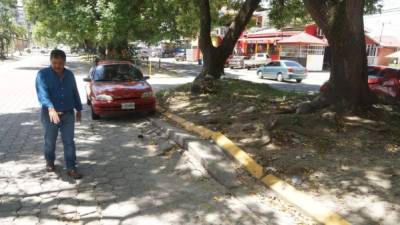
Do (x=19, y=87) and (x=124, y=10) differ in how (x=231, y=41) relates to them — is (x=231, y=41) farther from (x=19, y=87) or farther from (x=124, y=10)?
(x=124, y=10)

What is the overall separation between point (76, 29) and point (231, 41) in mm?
15873

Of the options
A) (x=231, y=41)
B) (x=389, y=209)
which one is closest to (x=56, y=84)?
(x=389, y=209)

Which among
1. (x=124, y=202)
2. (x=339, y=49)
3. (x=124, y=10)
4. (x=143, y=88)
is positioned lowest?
(x=124, y=202)

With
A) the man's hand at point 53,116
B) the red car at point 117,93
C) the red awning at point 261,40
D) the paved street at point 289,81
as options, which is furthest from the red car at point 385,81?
the red awning at point 261,40

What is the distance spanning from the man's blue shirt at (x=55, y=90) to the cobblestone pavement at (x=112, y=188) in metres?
1.07

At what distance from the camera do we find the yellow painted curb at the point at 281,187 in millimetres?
4078

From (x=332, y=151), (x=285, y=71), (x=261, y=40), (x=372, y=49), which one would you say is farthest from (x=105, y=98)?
(x=261, y=40)

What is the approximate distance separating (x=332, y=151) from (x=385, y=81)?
10081 mm

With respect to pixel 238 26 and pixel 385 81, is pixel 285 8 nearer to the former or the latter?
pixel 238 26

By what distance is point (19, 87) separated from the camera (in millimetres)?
17094

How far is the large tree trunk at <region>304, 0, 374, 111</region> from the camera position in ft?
23.6

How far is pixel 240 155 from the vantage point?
605 centimetres

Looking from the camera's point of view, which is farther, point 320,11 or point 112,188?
point 320,11

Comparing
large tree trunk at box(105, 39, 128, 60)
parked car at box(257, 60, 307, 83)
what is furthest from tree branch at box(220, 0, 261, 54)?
large tree trunk at box(105, 39, 128, 60)
